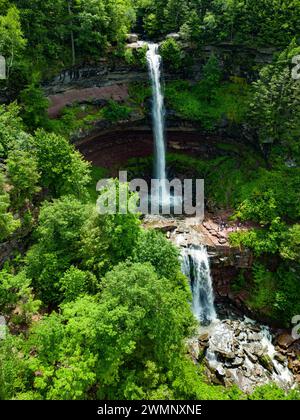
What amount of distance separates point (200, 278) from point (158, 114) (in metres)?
18.1

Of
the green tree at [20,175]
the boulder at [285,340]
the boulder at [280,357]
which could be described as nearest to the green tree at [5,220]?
the green tree at [20,175]

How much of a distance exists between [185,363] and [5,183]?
15.6 meters

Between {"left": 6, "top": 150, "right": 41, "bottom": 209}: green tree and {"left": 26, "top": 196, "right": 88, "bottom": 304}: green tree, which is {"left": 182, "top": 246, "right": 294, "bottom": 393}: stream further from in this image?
{"left": 6, "top": 150, "right": 41, "bottom": 209}: green tree

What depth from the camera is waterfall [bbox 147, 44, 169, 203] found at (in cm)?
3816

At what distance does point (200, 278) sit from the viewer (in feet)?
Result: 98.1

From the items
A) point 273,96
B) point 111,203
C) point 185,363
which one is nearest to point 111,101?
point 273,96

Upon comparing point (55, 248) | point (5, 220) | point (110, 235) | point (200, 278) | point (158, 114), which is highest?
point (158, 114)

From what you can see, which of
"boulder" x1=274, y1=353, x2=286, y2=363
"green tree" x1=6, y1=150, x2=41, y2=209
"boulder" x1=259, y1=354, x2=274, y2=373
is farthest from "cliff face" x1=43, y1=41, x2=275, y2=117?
"boulder" x1=274, y1=353, x2=286, y2=363

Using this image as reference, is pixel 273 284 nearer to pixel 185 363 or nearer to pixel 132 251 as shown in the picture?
pixel 185 363

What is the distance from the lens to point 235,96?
1539 inches

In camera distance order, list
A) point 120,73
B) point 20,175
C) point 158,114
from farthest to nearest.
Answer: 1. point 120,73
2. point 158,114
3. point 20,175

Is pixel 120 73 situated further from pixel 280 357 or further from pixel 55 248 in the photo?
pixel 280 357

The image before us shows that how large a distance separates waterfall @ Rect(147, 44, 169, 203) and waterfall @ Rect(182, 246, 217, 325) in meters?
9.41

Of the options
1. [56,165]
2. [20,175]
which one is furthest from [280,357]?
[20,175]
